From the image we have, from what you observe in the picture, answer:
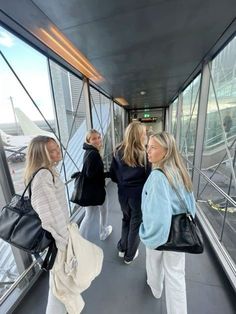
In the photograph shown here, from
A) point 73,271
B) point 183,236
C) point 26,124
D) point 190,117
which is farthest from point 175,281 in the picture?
point 190,117

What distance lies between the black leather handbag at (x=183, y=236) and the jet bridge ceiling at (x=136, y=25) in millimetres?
1475

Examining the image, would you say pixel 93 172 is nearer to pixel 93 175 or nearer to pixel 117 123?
pixel 93 175

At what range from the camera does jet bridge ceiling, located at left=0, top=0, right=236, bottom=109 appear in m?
1.19

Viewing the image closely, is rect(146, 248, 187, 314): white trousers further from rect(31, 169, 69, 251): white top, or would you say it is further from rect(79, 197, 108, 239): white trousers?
rect(79, 197, 108, 239): white trousers

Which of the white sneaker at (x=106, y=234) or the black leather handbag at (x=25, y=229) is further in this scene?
the white sneaker at (x=106, y=234)

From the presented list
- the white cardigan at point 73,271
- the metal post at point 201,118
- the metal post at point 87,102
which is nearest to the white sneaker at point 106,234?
the white cardigan at point 73,271

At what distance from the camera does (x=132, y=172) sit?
138cm

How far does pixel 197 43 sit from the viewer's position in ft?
6.14

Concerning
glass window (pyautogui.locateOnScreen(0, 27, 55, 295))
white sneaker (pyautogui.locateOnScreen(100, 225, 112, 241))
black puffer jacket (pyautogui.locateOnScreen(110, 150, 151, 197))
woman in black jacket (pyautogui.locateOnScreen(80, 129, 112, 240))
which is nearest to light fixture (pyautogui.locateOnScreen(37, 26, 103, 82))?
glass window (pyautogui.locateOnScreen(0, 27, 55, 295))

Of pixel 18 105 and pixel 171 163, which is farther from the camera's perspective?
pixel 18 105

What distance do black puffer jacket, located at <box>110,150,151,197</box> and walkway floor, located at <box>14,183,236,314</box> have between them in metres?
0.88

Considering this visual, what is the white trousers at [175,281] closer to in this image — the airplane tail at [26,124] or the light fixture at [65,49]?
the airplane tail at [26,124]

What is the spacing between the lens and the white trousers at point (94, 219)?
1850 mm

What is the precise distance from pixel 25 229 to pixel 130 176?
0.86 meters
